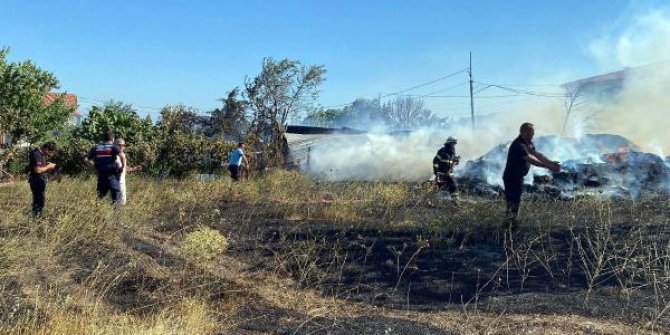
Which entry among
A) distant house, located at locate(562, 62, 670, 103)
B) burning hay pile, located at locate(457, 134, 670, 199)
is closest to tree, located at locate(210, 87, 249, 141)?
burning hay pile, located at locate(457, 134, 670, 199)

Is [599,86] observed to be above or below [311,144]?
above

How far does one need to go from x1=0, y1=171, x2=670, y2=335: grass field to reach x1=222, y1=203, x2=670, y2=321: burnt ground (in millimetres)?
21

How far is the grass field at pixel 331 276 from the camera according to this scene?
389cm

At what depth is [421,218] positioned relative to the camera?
8633 mm

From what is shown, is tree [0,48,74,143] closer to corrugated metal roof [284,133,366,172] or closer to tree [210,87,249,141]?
tree [210,87,249,141]

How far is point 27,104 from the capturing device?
1599 centimetres

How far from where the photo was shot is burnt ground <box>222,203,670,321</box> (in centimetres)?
447

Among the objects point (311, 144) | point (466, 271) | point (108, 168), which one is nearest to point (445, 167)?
point (466, 271)

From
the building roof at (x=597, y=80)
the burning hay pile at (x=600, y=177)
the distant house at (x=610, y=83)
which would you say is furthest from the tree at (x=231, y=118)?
the building roof at (x=597, y=80)

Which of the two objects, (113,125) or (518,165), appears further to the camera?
(113,125)

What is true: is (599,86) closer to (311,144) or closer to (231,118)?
(311,144)

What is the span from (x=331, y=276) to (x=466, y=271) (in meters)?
1.34

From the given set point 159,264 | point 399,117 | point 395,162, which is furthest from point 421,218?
point 399,117

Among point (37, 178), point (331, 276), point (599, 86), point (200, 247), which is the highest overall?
point (599, 86)
